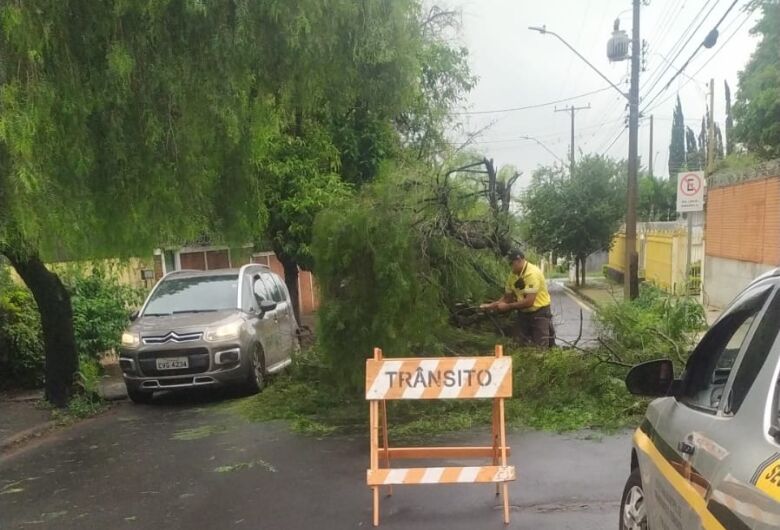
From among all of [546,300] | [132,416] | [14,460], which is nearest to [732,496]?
[546,300]

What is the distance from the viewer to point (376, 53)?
5.70 m

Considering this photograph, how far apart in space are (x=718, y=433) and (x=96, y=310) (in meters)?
11.0

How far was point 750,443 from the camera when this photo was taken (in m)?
2.22

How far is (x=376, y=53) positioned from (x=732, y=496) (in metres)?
4.50

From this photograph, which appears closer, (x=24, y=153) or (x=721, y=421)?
(x=721, y=421)

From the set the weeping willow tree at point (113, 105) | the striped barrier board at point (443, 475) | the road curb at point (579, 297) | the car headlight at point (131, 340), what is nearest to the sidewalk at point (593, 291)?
the road curb at point (579, 297)

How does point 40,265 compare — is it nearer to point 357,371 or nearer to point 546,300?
point 357,371

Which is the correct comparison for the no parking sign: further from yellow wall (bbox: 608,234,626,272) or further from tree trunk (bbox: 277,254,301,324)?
yellow wall (bbox: 608,234,626,272)

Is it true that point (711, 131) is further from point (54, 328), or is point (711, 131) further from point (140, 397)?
point (54, 328)

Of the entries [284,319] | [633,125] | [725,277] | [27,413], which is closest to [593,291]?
[633,125]

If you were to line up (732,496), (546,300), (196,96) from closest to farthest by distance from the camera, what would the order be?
(732,496) → (196,96) → (546,300)

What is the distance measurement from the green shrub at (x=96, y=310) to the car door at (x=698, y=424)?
9.96 m

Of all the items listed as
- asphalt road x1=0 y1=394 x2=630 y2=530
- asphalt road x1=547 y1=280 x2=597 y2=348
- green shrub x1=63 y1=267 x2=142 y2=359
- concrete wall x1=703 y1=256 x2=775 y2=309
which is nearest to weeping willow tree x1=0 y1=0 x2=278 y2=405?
asphalt road x1=0 y1=394 x2=630 y2=530

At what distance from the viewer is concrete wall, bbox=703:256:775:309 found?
1562 centimetres
